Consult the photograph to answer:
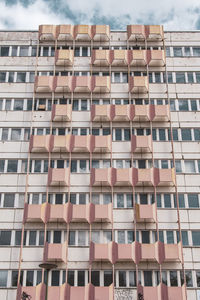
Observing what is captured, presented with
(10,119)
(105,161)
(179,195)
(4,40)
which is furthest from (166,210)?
(4,40)

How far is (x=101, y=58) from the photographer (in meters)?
45.4

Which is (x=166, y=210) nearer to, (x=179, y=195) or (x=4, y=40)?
(x=179, y=195)

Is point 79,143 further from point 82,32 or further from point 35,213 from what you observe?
point 82,32

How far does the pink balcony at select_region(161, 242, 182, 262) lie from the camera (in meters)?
35.4

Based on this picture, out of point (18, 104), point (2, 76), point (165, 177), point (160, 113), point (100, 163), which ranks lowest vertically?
point (165, 177)

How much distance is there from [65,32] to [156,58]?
11243 mm

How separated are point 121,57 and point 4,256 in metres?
25.1

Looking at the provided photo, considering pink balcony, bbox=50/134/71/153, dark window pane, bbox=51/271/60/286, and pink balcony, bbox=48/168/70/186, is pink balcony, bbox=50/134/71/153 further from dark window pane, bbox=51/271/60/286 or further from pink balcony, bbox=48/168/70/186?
dark window pane, bbox=51/271/60/286

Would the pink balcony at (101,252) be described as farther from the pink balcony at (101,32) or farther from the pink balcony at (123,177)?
the pink balcony at (101,32)

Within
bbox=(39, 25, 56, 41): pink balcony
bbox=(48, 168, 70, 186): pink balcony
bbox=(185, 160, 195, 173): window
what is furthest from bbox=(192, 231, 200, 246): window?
bbox=(39, 25, 56, 41): pink balcony

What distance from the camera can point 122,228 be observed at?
37469mm

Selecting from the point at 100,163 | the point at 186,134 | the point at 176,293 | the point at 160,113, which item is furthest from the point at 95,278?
the point at 160,113

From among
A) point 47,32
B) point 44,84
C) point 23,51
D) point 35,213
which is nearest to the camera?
point 35,213

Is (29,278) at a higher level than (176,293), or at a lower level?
higher
